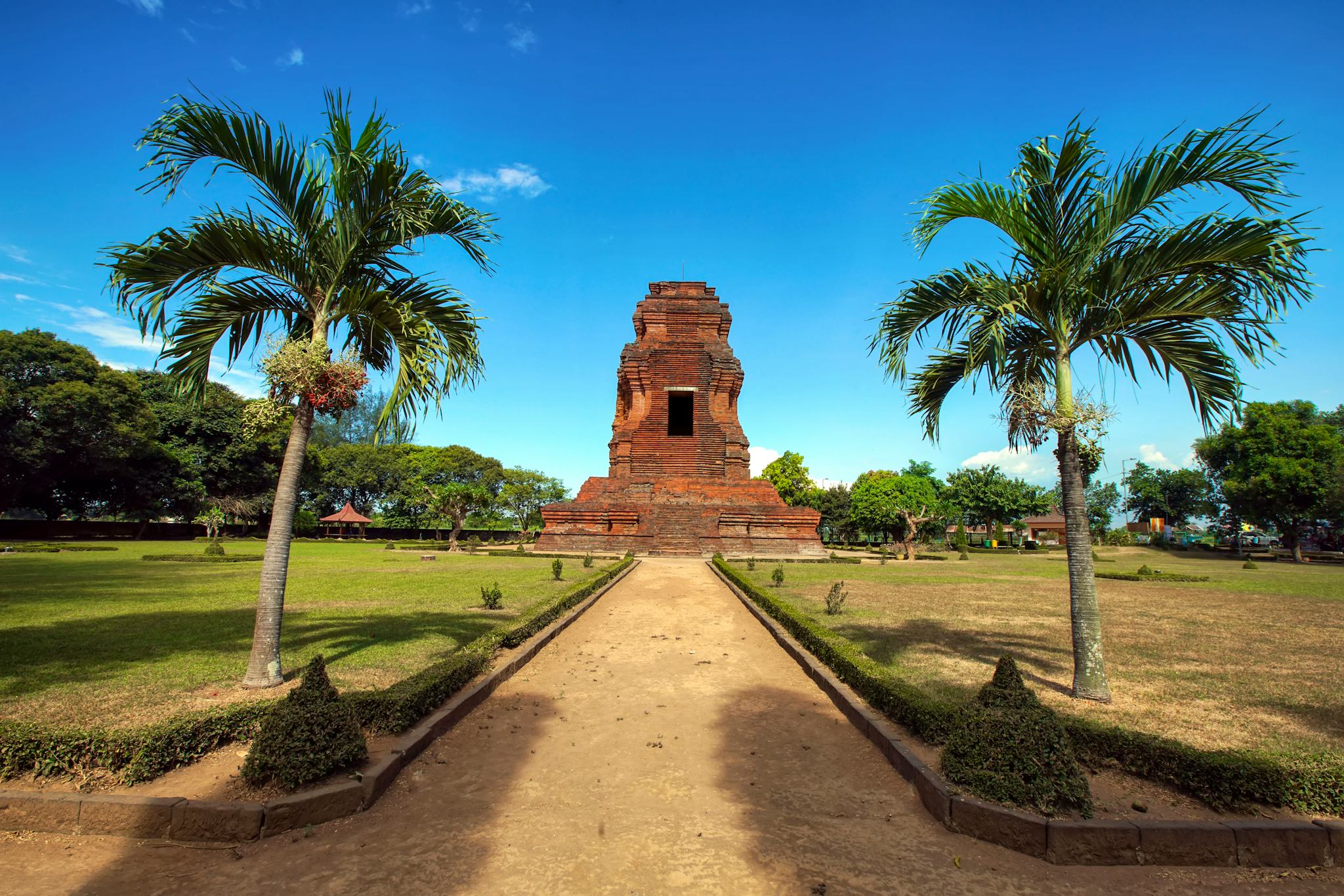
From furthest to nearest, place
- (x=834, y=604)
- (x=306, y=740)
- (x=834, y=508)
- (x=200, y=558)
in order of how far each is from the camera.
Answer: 1. (x=834, y=508)
2. (x=200, y=558)
3. (x=834, y=604)
4. (x=306, y=740)

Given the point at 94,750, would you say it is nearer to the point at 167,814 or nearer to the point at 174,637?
the point at 167,814

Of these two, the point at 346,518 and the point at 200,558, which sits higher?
the point at 346,518

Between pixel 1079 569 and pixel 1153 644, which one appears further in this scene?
pixel 1153 644

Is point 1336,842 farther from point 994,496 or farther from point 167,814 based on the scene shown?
point 994,496

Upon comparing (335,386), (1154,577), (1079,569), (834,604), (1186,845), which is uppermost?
(335,386)

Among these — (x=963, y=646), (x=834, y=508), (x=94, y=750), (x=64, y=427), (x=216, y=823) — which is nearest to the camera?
(x=216, y=823)

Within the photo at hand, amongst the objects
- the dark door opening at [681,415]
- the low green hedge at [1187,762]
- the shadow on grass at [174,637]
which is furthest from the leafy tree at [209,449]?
the low green hedge at [1187,762]

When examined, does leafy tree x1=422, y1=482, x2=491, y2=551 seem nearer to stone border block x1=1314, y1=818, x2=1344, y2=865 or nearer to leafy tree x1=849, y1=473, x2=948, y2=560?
leafy tree x1=849, y1=473, x2=948, y2=560

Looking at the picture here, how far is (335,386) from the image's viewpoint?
629 cm

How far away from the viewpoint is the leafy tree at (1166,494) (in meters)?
68.4

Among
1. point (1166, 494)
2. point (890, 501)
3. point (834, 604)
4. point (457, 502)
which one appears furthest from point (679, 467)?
point (1166, 494)

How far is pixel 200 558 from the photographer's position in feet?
68.3

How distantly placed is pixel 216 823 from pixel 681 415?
35.9m

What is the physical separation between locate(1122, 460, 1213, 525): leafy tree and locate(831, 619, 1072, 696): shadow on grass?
72830mm
